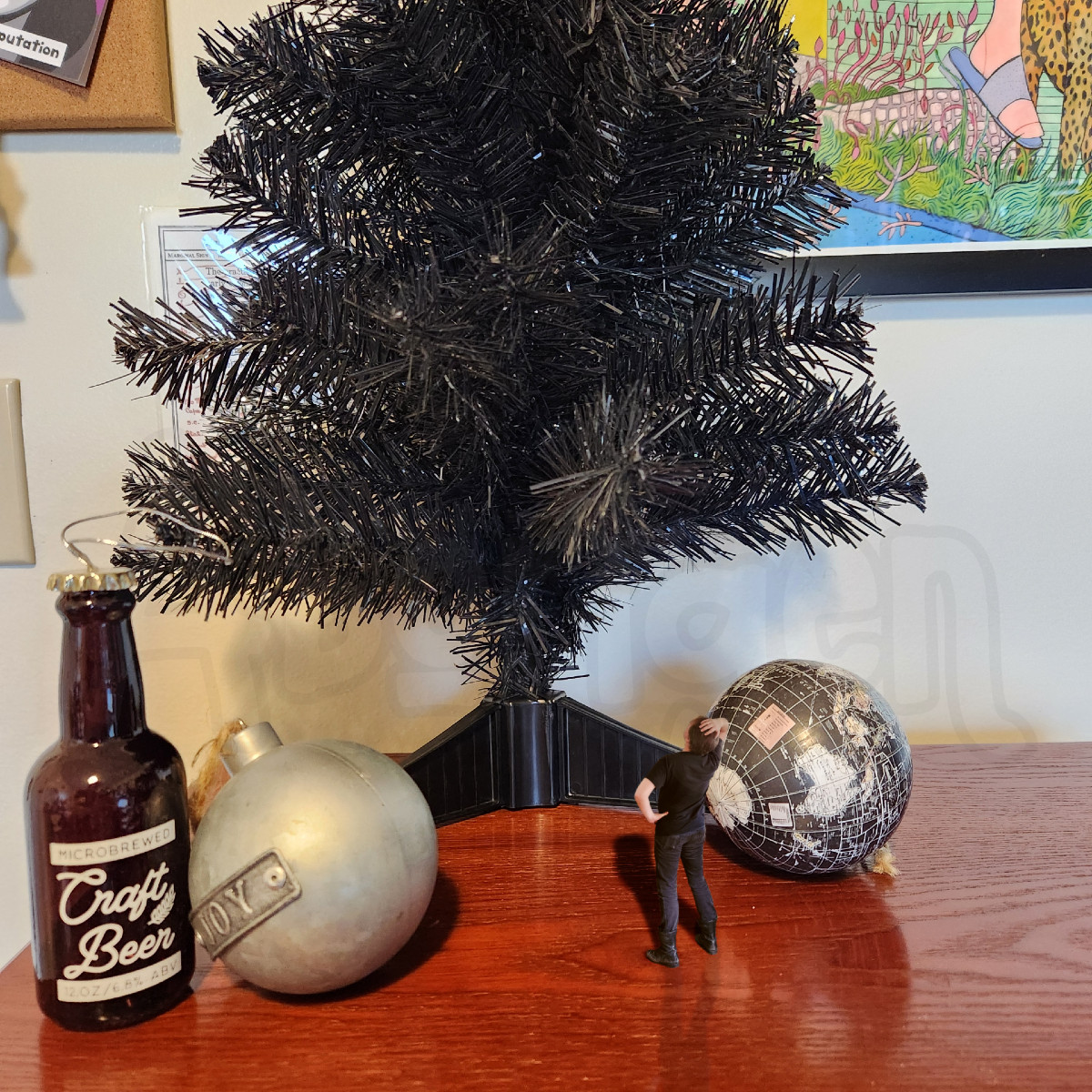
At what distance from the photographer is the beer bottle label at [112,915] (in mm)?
312

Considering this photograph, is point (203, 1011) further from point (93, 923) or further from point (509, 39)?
point (509, 39)

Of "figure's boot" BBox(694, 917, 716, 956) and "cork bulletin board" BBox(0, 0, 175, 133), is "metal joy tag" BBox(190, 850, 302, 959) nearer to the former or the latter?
"figure's boot" BBox(694, 917, 716, 956)

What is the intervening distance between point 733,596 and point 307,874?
18.7 inches

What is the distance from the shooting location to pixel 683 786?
0.36 meters

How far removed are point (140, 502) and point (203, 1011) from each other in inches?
9.3

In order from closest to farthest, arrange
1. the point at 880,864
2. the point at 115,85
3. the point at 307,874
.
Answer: the point at 307,874
the point at 880,864
the point at 115,85

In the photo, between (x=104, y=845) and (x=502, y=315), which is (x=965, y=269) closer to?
(x=502, y=315)

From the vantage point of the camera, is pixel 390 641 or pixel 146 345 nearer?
pixel 146 345

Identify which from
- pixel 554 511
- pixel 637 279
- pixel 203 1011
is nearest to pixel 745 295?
pixel 637 279

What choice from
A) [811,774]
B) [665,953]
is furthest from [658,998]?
[811,774]

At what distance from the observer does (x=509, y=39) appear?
382mm

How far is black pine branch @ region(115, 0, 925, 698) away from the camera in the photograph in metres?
0.35

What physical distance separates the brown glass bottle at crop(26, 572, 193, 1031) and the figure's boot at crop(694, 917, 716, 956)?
0.22 meters

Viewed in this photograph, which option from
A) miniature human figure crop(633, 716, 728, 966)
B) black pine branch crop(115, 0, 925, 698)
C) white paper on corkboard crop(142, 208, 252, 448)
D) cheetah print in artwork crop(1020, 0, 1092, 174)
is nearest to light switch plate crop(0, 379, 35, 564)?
white paper on corkboard crop(142, 208, 252, 448)
